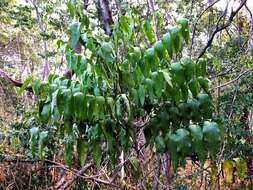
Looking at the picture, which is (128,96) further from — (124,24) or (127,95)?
(124,24)

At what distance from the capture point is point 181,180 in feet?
12.3

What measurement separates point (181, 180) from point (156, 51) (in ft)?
7.84

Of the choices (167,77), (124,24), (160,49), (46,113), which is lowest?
(46,113)

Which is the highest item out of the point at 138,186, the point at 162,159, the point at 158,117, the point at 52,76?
the point at 52,76

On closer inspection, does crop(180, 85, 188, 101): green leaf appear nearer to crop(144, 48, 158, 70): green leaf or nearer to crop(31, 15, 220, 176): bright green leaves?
crop(31, 15, 220, 176): bright green leaves

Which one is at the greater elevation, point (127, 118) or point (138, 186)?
point (127, 118)

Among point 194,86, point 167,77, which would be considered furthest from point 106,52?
point 194,86

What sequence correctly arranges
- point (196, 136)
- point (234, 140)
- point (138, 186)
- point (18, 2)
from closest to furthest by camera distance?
1. point (196, 136)
2. point (138, 186)
3. point (234, 140)
4. point (18, 2)

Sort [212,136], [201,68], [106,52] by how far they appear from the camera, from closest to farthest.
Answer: [212,136], [106,52], [201,68]

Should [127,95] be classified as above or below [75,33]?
below

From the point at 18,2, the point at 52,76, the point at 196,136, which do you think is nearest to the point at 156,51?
the point at 196,136

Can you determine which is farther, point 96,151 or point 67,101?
point 96,151

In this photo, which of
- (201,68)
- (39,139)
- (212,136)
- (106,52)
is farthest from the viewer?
(39,139)

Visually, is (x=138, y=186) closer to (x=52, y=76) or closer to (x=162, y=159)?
(x=162, y=159)
